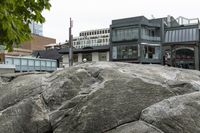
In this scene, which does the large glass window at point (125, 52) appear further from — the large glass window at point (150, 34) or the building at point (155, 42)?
→ the large glass window at point (150, 34)

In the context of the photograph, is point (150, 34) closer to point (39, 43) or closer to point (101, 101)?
point (39, 43)

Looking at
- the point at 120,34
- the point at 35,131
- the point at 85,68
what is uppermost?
the point at 120,34

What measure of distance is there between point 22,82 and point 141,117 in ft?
9.97

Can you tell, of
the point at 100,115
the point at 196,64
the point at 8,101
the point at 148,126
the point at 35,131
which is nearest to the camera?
the point at 148,126

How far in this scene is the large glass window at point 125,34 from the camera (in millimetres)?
67000

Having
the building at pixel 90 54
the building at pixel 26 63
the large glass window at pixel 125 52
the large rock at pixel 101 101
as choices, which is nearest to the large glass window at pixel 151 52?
the large glass window at pixel 125 52

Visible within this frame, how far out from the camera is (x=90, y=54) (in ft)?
255

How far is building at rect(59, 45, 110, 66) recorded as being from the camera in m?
74.6

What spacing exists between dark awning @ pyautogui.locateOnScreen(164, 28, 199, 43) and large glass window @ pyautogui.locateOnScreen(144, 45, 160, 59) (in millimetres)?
2863

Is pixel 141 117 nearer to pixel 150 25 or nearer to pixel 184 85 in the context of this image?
pixel 184 85

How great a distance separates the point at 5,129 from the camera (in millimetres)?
6871

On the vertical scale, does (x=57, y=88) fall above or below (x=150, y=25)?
below

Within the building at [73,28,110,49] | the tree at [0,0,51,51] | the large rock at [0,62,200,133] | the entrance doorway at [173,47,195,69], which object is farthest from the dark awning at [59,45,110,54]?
the large rock at [0,62,200,133]

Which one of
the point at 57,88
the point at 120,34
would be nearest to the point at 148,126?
the point at 57,88
